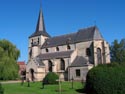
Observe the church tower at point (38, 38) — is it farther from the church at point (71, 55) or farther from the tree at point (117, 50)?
the tree at point (117, 50)

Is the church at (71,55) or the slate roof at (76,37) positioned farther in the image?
the slate roof at (76,37)

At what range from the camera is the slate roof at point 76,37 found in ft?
139

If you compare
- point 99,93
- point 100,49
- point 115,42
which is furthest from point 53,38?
point 99,93

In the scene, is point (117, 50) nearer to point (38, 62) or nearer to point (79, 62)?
point (79, 62)

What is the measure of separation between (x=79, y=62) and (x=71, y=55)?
2.48 m

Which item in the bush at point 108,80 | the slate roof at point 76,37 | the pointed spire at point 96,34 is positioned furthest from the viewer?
the slate roof at point 76,37

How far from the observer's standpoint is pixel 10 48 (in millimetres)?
42500

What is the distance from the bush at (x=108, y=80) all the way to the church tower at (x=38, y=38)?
3347 cm

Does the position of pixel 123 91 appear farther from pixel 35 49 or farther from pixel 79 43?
pixel 35 49

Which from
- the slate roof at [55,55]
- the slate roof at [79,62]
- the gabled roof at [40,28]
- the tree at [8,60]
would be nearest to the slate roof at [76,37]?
the slate roof at [55,55]

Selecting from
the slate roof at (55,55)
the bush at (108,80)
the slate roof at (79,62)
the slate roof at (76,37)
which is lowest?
the bush at (108,80)

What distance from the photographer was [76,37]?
4522cm

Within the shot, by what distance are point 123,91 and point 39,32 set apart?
1535 inches

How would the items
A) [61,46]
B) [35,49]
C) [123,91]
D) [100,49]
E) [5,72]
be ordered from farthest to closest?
1. [35,49]
2. [61,46]
3. [100,49]
4. [5,72]
5. [123,91]
